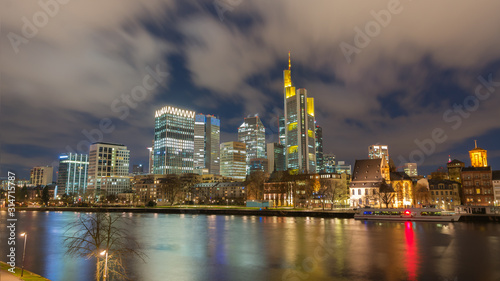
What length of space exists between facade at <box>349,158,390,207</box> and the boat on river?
3383 centimetres

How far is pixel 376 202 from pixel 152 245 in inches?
3898

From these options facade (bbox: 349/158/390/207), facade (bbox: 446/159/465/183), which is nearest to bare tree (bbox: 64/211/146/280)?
facade (bbox: 349/158/390/207)

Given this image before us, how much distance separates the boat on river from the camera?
3504 inches

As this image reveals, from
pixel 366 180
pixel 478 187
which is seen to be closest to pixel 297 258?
pixel 366 180

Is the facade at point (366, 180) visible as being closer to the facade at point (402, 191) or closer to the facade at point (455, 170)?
the facade at point (402, 191)

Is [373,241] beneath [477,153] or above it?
beneath

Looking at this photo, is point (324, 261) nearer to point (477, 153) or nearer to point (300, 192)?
point (300, 192)

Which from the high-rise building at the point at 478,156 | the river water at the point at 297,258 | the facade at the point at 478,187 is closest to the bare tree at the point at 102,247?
the river water at the point at 297,258

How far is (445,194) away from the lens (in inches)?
5207

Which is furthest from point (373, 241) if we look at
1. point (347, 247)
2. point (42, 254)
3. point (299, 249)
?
point (42, 254)

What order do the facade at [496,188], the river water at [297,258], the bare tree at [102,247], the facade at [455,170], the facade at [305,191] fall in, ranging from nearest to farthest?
the bare tree at [102,247] < the river water at [297,258] < the facade at [496,188] < the facade at [305,191] < the facade at [455,170]

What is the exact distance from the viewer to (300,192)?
522ft

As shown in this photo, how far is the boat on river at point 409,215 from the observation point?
8900cm

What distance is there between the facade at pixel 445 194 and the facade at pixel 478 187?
3635mm
